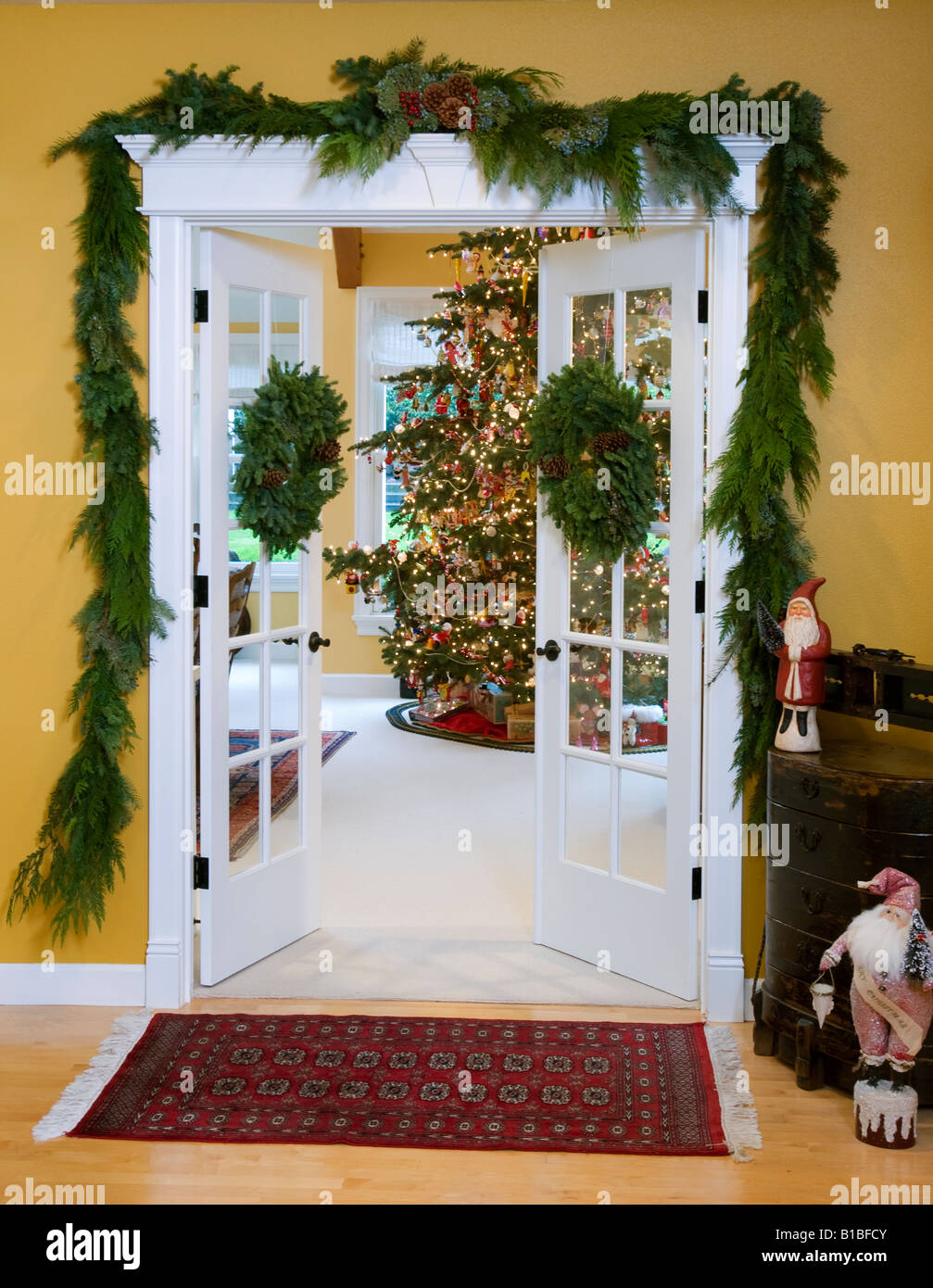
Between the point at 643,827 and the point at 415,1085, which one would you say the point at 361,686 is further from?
the point at 415,1085

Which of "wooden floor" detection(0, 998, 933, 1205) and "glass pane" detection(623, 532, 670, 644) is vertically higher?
"glass pane" detection(623, 532, 670, 644)

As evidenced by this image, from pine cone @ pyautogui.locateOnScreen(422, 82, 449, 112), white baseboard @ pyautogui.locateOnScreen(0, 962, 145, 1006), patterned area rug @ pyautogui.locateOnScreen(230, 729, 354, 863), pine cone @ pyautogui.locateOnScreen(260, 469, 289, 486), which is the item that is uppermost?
pine cone @ pyautogui.locateOnScreen(422, 82, 449, 112)

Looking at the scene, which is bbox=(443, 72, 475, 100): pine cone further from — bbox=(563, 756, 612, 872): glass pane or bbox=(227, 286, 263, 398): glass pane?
bbox=(563, 756, 612, 872): glass pane

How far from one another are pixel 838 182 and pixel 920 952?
206cm

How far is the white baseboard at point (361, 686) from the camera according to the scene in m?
9.23

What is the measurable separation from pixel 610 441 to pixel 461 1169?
6.62 feet

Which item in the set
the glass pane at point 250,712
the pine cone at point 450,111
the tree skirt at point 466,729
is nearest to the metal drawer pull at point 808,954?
the glass pane at point 250,712

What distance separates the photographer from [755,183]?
11.3 ft

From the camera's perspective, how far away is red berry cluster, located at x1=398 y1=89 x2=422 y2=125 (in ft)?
11.1

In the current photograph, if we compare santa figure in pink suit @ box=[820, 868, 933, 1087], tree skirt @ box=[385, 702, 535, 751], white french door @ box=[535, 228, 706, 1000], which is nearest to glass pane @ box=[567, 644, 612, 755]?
white french door @ box=[535, 228, 706, 1000]

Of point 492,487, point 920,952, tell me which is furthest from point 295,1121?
point 492,487

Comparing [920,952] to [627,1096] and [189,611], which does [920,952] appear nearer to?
[627,1096]

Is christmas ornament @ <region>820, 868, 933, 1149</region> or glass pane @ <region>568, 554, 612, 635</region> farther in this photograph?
glass pane @ <region>568, 554, 612, 635</region>

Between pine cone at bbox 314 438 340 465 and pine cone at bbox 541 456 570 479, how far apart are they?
0.66 metres
